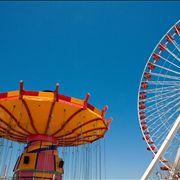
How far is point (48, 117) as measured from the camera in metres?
16.1

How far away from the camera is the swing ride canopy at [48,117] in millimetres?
14562

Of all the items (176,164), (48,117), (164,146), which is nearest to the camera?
(48,117)

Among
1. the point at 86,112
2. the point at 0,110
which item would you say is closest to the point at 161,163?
the point at 86,112

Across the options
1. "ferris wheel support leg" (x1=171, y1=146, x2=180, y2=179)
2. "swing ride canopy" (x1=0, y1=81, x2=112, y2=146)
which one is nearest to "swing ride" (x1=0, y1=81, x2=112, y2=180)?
"swing ride canopy" (x1=0, y1=81, x2=112, y2=146)

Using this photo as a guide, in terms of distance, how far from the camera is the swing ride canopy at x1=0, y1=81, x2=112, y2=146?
573 inches

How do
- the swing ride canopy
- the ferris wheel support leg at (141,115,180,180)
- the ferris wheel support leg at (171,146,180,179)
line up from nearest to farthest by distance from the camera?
the swing ride canopy
the ferris wheel support leg at (141,115,180,180)
the ferris wheel support leg at (171,146,180,179)

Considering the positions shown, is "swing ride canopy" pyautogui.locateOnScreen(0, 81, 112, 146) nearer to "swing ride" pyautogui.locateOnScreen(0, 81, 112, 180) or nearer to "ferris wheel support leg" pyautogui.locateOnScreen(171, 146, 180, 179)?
"swing ride" pyautogui.locateOnScreen(0, 81, 112, 180)

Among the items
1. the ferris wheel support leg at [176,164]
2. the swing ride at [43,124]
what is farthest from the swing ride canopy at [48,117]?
the ferris wheel support leg at [176,164]

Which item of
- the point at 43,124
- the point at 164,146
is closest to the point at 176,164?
the point at 164,146

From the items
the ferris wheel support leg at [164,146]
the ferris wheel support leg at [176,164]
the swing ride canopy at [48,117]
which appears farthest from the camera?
the ferris wheel support leg at [176,164]

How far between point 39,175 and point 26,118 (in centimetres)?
349

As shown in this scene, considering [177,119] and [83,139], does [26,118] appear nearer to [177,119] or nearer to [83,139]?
[83,139]

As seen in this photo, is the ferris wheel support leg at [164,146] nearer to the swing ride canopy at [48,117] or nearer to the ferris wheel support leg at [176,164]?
the ferris wheel support leg at [176,164]

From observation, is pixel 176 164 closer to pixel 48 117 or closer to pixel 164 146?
pixel 164 146
